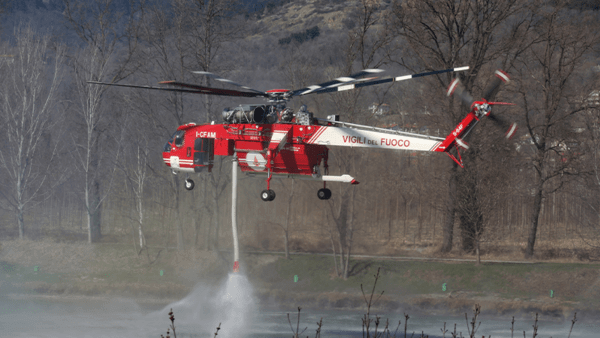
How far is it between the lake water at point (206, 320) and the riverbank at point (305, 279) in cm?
69

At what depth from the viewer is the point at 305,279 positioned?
37.7 meters

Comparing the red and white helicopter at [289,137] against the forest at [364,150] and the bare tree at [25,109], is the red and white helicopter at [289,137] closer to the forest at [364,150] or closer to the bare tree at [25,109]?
the forest at [364,150]

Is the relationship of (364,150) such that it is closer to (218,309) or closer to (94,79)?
(218,309)

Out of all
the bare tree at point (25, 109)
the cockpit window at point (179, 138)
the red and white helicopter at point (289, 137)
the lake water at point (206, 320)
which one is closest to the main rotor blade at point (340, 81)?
the red and white helicopter at point (289, 137)

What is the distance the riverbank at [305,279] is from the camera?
114 ft

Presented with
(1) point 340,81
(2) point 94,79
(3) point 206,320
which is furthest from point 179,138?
(2) point 94,79

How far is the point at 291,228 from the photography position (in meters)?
45.5

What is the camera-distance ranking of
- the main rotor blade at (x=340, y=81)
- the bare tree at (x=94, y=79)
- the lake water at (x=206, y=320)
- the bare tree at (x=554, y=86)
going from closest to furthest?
the main rotor blade at (x=340, y=81), the lake water at (x=206, y=320), the bare tree at (x=554, y=86), the bare tree at (x=94, y=79)

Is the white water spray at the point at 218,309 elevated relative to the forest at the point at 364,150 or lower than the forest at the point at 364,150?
lower

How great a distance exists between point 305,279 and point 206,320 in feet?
21.1

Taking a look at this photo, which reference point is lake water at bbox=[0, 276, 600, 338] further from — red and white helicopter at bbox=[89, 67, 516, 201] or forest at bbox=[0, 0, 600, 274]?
red and white helicopter at bbox=[89, 67, 516, 201]

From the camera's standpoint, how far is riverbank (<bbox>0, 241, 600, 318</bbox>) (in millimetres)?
34688

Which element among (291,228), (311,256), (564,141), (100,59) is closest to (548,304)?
(564,141)

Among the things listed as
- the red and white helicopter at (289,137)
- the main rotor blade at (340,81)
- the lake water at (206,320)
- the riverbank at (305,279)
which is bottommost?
the lake water at (206,320)
